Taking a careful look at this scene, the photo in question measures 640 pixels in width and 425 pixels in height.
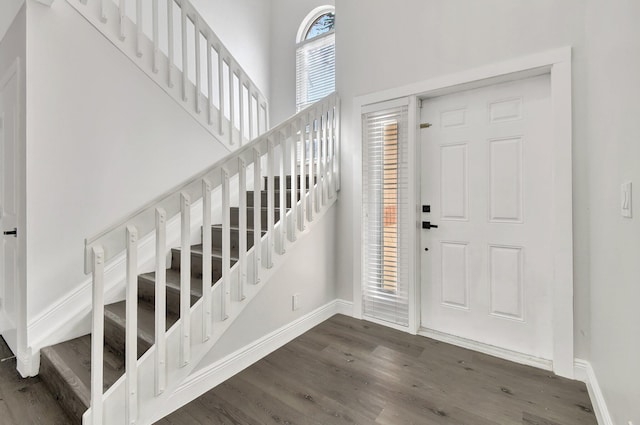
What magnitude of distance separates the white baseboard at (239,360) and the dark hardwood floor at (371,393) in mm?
42

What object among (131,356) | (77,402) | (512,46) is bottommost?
(77,402)

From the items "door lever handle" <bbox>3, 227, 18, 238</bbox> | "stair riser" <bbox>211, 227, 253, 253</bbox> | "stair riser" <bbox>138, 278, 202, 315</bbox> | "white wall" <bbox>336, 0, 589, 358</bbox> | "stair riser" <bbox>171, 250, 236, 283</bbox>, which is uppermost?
"white wall" <bbox>336, 0, 589, 358</bbox>

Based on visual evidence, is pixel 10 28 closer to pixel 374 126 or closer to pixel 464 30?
pixel 374 126

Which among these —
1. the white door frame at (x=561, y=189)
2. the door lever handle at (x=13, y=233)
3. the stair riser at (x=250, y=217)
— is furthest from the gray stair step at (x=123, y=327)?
the white door frame at (x=561, y=189)

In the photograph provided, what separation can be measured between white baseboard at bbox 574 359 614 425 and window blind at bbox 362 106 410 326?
1.12 meters

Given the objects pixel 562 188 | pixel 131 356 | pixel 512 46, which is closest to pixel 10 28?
pixel 131 356

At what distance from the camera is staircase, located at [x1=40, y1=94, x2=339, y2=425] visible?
55.5 inches

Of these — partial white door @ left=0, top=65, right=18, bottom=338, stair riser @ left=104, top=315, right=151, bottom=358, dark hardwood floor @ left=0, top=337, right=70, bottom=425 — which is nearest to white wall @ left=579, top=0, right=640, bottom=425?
stair riser @ left=104, top=315, right=151, bottom=358

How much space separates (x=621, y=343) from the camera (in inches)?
49.6

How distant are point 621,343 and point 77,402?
2553 mm

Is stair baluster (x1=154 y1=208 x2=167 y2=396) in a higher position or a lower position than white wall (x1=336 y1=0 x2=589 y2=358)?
lower

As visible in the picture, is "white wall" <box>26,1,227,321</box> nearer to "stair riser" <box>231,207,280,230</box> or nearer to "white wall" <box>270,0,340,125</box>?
"stair riser" <box>231,207,280,230</box>

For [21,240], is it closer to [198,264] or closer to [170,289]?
[170,289]

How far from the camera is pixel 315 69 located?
4207 millimetres
